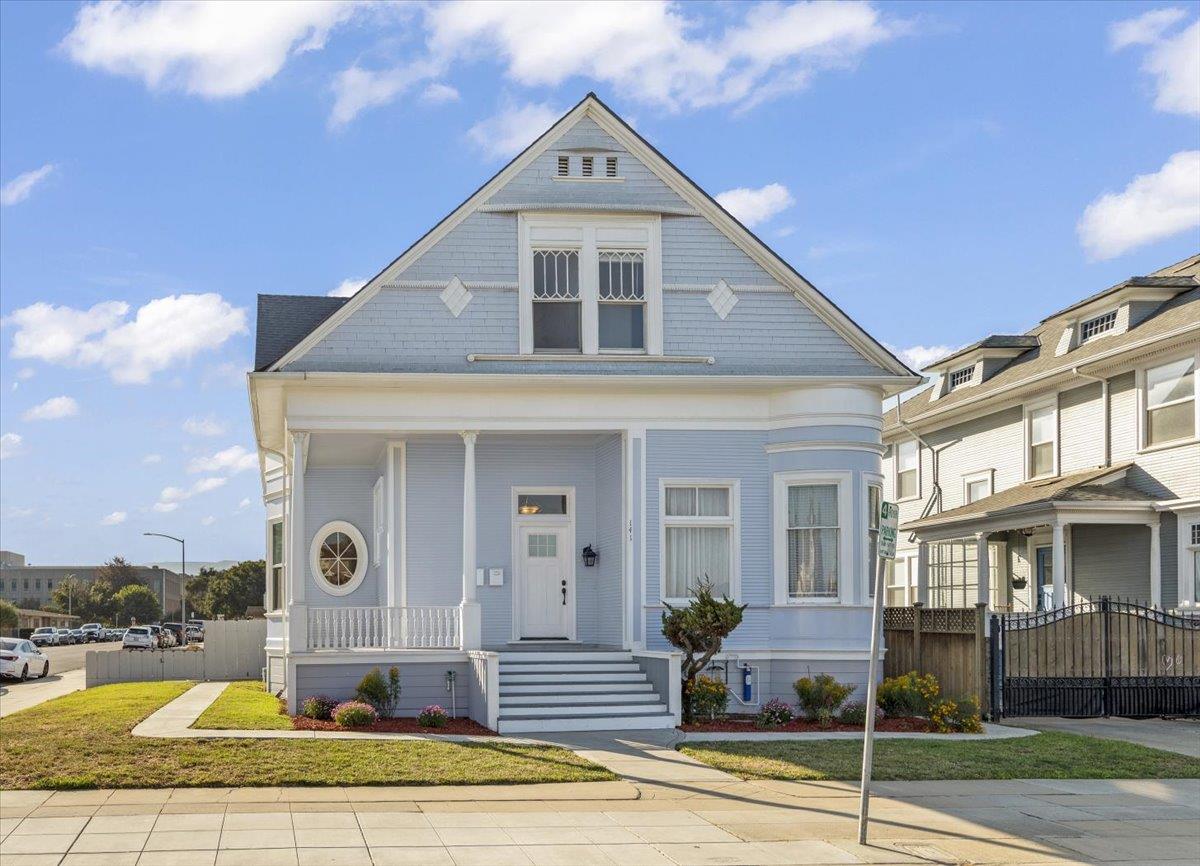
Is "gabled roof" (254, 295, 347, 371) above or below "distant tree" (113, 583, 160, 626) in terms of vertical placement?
above

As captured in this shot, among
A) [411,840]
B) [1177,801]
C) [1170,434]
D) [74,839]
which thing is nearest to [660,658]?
[1177,801]

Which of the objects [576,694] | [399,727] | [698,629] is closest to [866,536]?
[698,629]

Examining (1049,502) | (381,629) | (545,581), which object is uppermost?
(1049,502)

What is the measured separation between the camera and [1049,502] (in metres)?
24.7

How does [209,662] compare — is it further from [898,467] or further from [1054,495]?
[1054,495]

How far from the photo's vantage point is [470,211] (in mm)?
21391

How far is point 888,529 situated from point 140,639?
203 ft

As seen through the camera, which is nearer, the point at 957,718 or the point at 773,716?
the point at 957,718

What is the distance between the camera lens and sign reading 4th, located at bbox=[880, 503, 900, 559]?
37.3ft

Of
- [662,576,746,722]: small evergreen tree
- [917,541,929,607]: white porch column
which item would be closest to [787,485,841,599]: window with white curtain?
[662,576,746,722]: small evergreen tree

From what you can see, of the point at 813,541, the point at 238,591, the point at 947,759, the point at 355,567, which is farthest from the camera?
the point at 238,591

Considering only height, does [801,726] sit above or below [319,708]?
below

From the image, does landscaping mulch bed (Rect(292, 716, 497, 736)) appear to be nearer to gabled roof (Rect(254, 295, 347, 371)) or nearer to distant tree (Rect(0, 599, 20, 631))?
gabled roof (Rect(254, 295, 347, 371))

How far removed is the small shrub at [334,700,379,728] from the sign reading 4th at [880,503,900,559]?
911 centimetres
